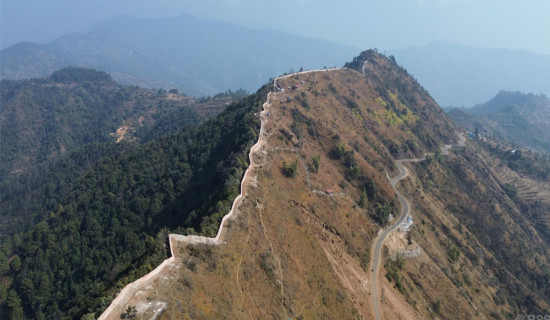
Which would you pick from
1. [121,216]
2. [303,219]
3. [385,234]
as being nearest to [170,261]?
[303,219]

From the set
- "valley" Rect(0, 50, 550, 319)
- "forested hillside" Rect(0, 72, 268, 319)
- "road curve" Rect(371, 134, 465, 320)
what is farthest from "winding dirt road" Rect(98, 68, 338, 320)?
"road curve" Rect(371, 134, 465, 320)

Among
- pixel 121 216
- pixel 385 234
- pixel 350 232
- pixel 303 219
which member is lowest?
pixel 385 234

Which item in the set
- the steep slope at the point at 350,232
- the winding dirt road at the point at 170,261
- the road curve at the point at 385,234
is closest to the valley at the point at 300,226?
the winding dirt road at the point at 170,261

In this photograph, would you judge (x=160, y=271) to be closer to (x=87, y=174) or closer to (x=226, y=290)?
(x=226, y=290)

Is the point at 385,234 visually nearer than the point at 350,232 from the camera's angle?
No

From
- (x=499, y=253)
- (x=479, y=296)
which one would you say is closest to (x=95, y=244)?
(x=479, y=296)

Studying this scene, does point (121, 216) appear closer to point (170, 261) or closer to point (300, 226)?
point (300, 226)

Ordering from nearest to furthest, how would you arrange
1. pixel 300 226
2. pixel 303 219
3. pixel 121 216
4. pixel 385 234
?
pixel 300 226 → pixel 303 219 → pixel 385 234 → pixel 121 216
